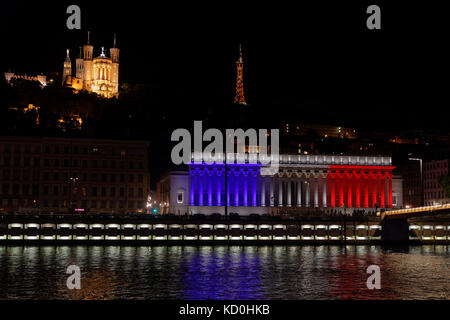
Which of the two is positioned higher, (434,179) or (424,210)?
(434,179)

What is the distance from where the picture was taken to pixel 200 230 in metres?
91.6

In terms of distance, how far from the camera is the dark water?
41750 millimetres

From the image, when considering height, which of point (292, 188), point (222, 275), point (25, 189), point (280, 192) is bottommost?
point (222, 275)

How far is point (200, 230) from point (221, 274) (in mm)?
39469

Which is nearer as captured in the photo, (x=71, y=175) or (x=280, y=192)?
(x=71, y=175)

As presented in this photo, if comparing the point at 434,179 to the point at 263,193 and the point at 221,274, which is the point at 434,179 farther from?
the point at 221,274

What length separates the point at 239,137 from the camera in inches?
5714

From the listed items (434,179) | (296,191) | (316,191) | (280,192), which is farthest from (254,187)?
(434,179)

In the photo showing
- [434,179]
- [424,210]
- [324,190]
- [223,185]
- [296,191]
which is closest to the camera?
[424,210]

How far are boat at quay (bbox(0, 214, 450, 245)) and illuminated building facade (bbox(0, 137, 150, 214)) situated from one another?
74.4 ft

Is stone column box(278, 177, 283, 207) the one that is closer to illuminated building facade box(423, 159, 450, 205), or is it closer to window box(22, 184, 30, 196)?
illuminated building facade box(423, 159, 450, 205)

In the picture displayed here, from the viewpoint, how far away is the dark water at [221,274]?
41750 millimetres
